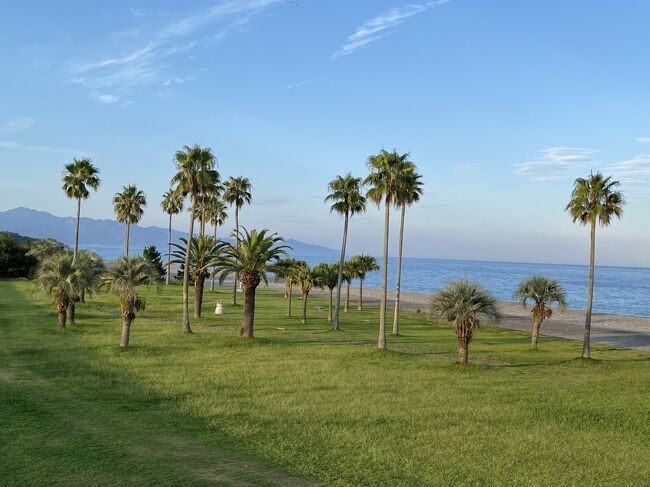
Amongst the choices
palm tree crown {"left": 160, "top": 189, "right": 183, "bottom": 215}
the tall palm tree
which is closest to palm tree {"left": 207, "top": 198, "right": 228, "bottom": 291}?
palm tree crown {"left": 160, "top": 189, "right": 183, "bottom": 215}

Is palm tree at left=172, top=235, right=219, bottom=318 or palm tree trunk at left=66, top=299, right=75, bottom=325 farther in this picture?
palm tree at left=172, top=235, right=219, bottom=318

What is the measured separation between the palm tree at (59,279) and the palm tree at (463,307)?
25880 millimetres

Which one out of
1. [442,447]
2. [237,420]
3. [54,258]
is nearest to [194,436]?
[237,420]

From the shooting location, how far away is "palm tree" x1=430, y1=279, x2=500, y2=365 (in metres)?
33.5

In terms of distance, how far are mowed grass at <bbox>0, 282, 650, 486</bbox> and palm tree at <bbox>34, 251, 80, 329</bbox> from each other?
279 centimetres

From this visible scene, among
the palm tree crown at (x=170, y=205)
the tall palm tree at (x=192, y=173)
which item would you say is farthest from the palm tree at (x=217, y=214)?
the tall palm tree at (x=192, y=173)

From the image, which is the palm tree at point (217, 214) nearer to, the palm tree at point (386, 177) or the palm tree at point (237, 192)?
the palm tree at point (237, 192)

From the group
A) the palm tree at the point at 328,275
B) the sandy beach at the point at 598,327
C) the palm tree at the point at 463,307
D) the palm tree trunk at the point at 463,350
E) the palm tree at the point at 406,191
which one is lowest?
the sandy beach at the point at 598,327

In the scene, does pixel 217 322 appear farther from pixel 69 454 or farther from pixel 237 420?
pixel 69 454

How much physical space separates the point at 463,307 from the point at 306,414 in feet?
50.4

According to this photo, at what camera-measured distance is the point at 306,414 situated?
69.5 ft

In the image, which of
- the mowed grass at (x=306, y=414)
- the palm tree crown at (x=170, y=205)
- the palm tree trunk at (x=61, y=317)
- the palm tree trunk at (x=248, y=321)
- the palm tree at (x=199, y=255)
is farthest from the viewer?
the palm tree crown at (x=170, y=205)

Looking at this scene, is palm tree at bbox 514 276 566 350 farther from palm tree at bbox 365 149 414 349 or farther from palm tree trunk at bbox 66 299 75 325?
palm tree trunk at bbox 66 299 75 325

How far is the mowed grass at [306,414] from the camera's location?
15.1 m
